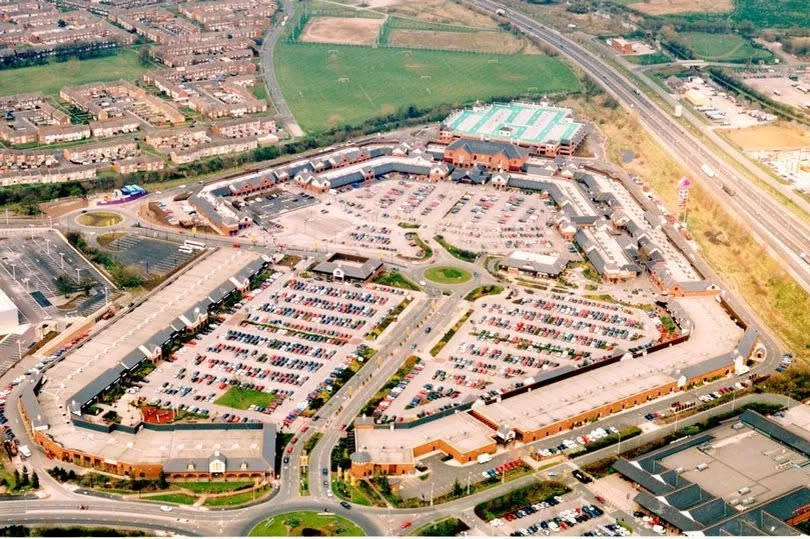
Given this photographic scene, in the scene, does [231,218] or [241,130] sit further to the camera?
[241,130]

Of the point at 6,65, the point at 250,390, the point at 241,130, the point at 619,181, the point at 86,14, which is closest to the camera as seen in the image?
the point at 250,390

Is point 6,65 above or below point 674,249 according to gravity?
below

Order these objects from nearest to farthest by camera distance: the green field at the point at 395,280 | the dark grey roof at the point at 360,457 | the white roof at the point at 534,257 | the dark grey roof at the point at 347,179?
the dark grey roof at the point at 360,457
the green field at the point at 395,280
the white roof at the point at 534,257
the dark grey roof at the point at 347,179

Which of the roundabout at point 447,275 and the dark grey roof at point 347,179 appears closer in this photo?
the roundabout at point 447,275

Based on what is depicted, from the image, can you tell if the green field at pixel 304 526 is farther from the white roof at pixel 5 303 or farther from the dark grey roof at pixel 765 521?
the white roof at pixel 5 303

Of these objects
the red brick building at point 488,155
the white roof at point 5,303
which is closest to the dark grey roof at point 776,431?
the red brick building at point 488,155

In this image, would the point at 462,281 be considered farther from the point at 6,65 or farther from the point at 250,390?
the point at 6,65

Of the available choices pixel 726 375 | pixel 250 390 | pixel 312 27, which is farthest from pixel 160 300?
pixel 312 27
